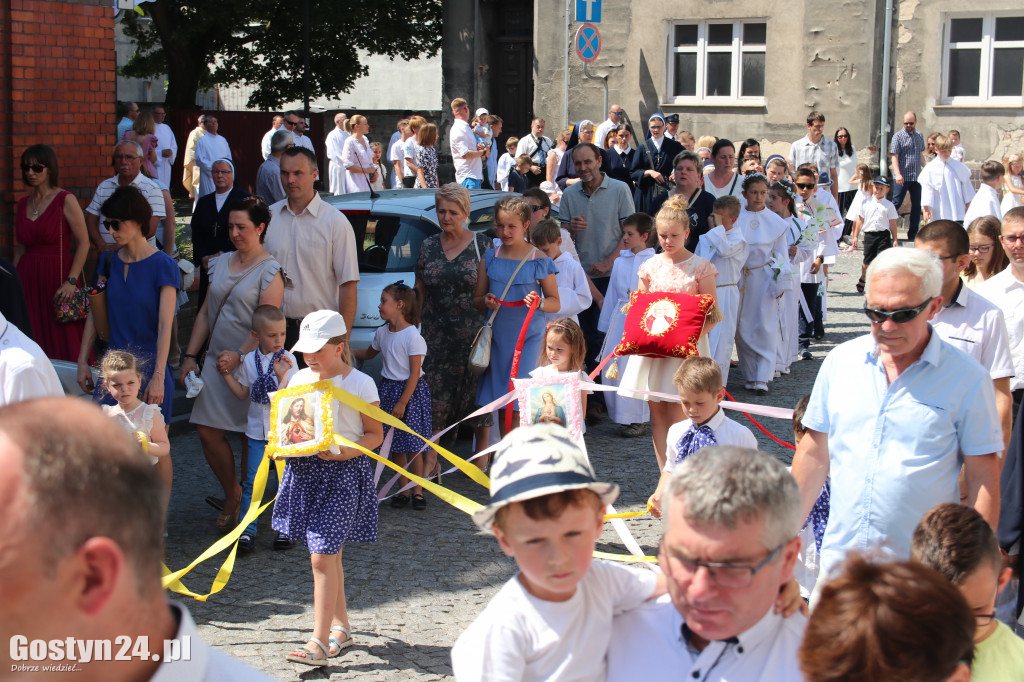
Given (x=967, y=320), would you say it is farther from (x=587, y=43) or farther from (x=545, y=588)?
(x=587, y=43)

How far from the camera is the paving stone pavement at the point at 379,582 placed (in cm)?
500

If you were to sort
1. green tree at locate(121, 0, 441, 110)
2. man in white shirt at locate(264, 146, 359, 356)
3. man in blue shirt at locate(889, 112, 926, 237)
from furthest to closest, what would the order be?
1. green tree at locate(121, 0, 441, 110)
2. man in blue shirt at locate(889, 112, 926, 237)
3. man in white shirt at locate(264, 146, 359, 356)

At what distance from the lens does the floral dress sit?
7.82 m

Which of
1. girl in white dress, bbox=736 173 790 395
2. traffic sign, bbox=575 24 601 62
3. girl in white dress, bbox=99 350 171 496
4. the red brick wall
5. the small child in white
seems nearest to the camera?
girl in white dress, bbox=99 350 171 496

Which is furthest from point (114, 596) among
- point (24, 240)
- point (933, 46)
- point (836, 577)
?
A: point (933, 46)

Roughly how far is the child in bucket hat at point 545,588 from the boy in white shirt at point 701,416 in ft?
10.4

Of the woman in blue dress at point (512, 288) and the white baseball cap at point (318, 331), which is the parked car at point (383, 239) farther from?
the white baseball cap at point (318, 331)

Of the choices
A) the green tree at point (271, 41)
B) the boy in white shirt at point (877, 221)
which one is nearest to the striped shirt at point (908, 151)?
the boy in white shirt at point (877, 221)

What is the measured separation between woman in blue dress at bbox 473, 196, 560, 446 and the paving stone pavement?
3.02 feet

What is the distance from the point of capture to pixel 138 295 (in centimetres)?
641

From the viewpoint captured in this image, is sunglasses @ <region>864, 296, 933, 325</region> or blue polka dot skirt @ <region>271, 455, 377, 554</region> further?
blue polka dot skirt @ <region>271, 455, 377, 554</region>

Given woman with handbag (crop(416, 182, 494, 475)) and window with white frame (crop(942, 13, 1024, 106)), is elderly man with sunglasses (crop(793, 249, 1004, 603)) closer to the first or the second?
woman with handbag (crop(416, 182, 494, 475))

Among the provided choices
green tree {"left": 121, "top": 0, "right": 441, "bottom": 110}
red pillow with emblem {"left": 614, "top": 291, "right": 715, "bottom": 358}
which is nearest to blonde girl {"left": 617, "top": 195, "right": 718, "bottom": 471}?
red pillow with emblem {"left": 614, "top": 291, "right": 715, "bottom": 358}

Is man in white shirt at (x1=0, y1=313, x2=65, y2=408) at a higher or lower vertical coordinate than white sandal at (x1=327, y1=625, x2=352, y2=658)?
higher
